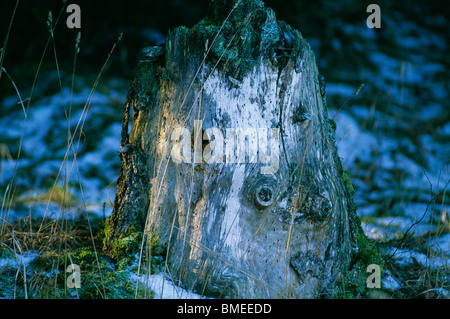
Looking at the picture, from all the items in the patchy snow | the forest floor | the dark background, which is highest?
the dark background

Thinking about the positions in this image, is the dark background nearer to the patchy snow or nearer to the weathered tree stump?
the weathered tree stump

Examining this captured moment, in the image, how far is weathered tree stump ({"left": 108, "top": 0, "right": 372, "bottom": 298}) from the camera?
2057 mm

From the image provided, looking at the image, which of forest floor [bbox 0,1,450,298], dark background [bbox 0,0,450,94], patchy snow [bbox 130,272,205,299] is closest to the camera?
patchy snow [bbox 130,272,205,299]

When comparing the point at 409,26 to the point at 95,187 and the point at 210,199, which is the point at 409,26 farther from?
the point at 210,199

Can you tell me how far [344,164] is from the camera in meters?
5.23

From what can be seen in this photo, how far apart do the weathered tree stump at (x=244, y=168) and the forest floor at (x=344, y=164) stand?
10.5 inches

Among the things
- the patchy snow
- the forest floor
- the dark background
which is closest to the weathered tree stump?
the patchy snow

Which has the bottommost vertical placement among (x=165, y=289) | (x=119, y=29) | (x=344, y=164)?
(x=165, y=289)

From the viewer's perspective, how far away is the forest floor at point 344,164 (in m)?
2.19

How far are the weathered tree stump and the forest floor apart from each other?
27 cm

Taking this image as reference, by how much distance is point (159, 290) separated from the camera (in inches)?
79.1

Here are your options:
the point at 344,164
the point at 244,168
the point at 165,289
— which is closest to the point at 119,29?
the point at 344,164

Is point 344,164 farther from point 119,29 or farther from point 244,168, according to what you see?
point 119,29

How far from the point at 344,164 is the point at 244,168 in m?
3.47
